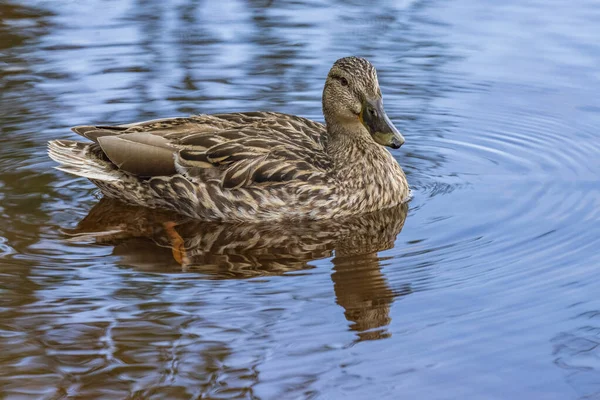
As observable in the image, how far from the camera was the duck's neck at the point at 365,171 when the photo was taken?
329 inches

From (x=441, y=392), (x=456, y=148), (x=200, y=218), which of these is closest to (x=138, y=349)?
(x=441, y=392)

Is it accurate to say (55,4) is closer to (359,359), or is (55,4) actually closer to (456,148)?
(456,148)

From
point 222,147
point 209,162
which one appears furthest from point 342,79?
point 209,162

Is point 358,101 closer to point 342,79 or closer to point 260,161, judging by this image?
point 342,79

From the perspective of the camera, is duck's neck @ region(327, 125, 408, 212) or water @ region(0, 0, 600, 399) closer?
water @ region(0, 0, 600, 399)

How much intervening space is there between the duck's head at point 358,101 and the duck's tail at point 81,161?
192 centimetres

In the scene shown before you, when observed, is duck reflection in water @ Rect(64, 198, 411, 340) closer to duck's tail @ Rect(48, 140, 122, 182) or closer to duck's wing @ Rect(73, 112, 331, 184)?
duck's tail @ Rect(48, 140, 122, 182)

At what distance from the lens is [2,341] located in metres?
5.99

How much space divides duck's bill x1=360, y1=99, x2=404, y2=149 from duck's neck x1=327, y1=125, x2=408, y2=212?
12.2 inches

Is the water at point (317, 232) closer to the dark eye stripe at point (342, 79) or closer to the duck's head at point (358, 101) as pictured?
the duck's head at point (358, 101)

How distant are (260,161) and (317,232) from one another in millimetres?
835

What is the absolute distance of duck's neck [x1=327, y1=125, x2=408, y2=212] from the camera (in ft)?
27.5

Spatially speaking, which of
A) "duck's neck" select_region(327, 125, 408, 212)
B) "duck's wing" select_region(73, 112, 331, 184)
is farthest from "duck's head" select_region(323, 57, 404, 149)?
"duck's wing" select_region(73, 112, 331, 184)

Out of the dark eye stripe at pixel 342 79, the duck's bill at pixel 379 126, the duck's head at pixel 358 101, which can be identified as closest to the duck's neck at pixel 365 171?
the duck's head at pixel 358 101
